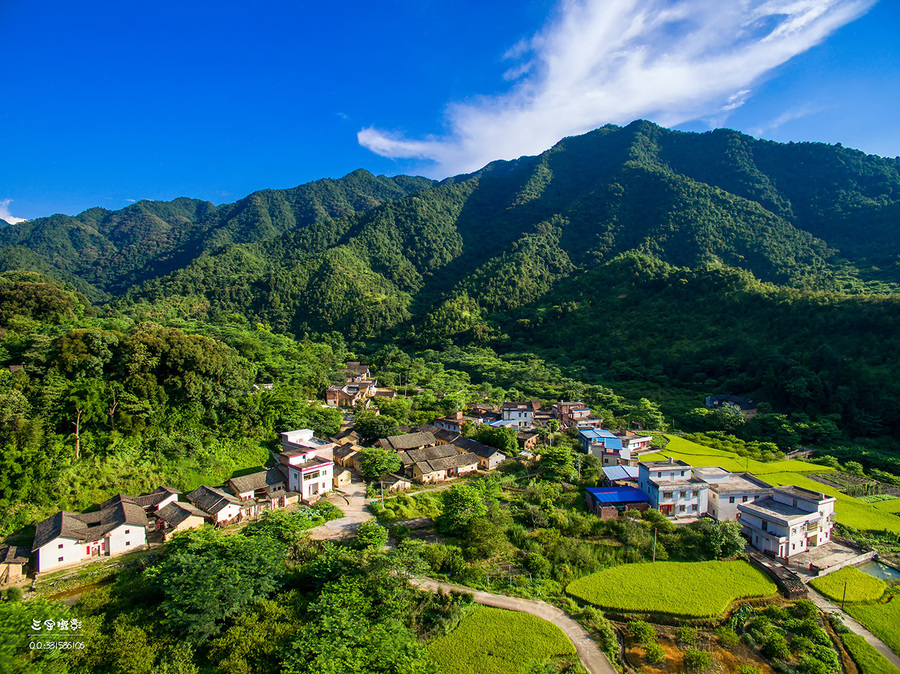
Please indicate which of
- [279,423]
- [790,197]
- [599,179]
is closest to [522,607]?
[279,423]

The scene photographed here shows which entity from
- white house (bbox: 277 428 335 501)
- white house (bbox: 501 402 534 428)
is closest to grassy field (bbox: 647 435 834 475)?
white house (bbox: 501 402 534 428)

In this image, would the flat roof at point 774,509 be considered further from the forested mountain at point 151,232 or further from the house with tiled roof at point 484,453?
the forested mountain at point 151,232

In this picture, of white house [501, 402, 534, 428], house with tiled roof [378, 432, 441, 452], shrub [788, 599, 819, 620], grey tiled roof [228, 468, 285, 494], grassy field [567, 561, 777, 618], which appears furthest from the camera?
white house [501, 402, 534, 428]

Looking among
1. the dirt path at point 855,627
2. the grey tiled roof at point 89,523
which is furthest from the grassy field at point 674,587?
the grey tiled roof at point 89,523

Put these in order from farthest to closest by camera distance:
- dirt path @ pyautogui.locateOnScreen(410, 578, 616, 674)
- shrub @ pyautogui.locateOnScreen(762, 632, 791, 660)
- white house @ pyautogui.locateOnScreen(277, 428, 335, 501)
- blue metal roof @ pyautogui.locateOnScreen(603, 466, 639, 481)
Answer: blue metal roof @ pyautogui.locateOnScreen(603, 466, 639, 481)
white house @ pyautogui.locateOnScreen(277, 428, 335, 501)
shrub @ pyautogui.locateOnScreen(762, 632, 791, 660)
dirt path @ pyautogui.locateOnScreen(410, 578, 616, 674)

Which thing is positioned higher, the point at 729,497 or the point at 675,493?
the point at 675,493

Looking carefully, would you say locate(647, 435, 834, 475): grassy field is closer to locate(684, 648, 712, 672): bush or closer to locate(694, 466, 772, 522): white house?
locate(694, 466, 772, 522): white house

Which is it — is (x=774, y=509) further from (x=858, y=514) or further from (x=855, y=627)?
(x=855, y=627)

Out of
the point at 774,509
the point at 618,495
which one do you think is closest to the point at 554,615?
the point at 618,495
